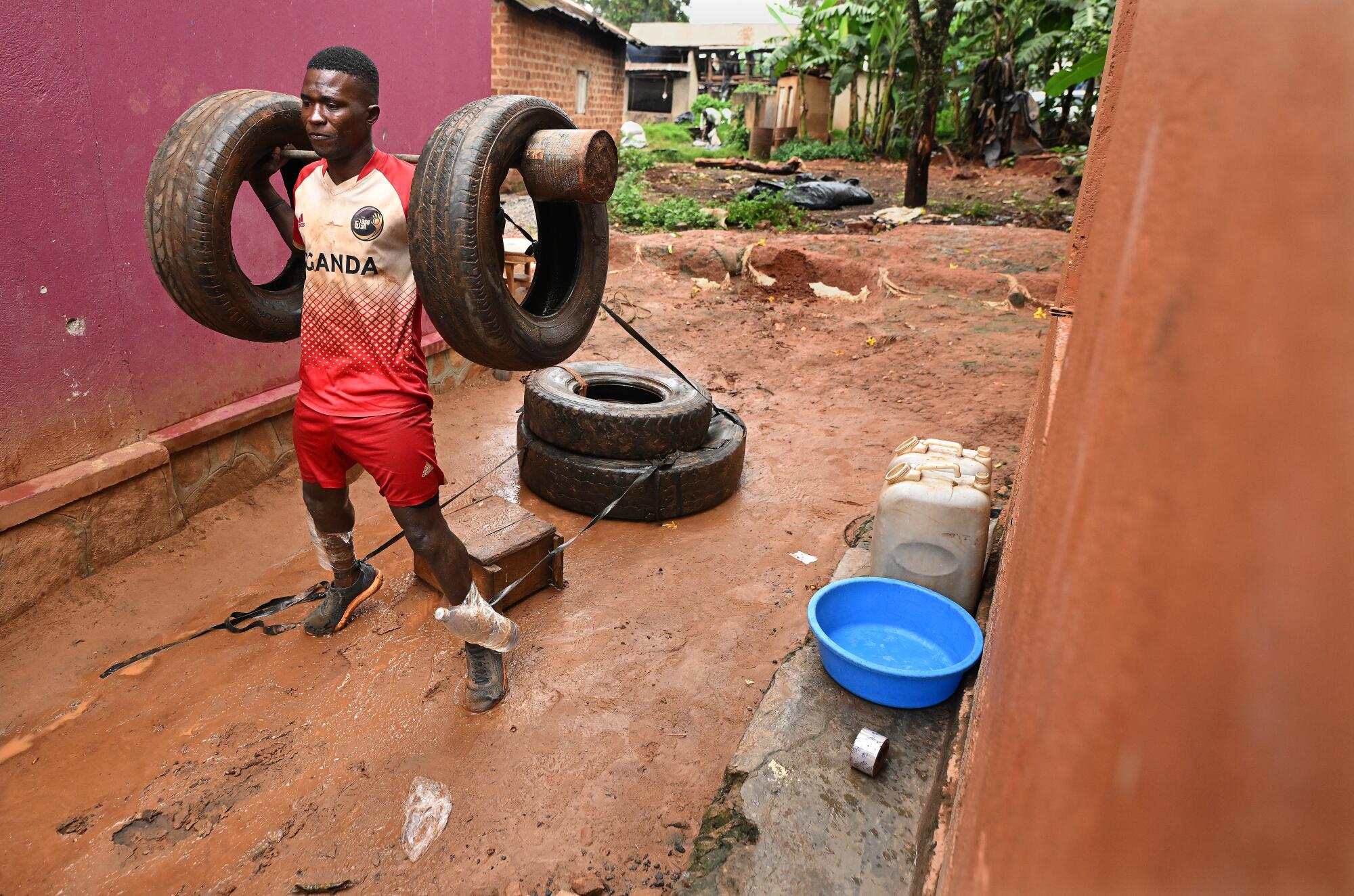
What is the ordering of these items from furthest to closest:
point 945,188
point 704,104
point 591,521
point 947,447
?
point 704,104
point 945,188
point 591,521
point 947,447

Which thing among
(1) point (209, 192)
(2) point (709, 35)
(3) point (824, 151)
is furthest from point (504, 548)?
(2) point (709, 35)

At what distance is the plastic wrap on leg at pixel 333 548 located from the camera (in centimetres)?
341

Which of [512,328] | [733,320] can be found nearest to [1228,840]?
[512,328]

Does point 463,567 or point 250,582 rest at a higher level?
point 463,567

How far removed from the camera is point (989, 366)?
691 centimetres

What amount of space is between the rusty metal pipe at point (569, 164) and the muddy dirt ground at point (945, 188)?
9467mm

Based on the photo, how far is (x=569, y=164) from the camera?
2.40 metres

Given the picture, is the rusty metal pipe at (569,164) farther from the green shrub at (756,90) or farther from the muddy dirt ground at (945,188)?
the green shrub at (756,90)

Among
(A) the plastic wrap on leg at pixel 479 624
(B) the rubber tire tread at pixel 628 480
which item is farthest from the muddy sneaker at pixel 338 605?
(B) the rubber tire tread at pixel 628 480

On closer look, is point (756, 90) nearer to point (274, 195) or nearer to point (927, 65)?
point (927, 65)

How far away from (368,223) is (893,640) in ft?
8.13

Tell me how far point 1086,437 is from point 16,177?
13.6ft

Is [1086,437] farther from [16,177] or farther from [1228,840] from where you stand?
[16,177]

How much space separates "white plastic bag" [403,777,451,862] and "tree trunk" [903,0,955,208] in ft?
37.3
